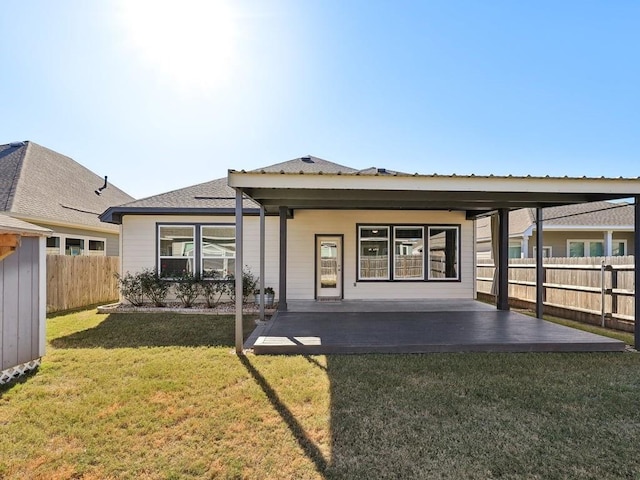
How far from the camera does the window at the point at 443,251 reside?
10672mm

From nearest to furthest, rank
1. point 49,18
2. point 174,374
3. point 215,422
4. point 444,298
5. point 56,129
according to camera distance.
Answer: point 215,422 < point 174,374 < point 49,18 < point 444,298 < point 56,129

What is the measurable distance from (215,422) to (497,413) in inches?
111

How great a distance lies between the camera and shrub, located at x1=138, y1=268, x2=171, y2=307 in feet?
31.8

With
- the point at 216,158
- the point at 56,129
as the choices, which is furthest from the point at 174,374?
the point at 56,129

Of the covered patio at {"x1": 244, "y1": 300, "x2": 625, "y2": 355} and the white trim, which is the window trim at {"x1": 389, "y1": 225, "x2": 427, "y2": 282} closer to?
the covered patio at {"x1": 244, "y1": 300, "x2": 625, "y2": 355}

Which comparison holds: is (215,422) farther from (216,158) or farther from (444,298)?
(216,158)

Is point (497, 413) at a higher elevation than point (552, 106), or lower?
lower

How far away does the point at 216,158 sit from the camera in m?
13.8

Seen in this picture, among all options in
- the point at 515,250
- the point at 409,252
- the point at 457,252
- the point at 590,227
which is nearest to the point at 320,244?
the point at 409,252

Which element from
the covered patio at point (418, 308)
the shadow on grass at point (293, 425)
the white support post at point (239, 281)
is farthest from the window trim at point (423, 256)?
the shadow on grass at point (293, 425)

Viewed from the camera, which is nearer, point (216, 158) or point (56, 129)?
point (56, 129)

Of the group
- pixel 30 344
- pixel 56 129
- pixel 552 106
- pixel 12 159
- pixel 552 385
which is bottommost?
pixel 552 385

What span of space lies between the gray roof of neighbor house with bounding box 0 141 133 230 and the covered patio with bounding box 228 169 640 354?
738cm

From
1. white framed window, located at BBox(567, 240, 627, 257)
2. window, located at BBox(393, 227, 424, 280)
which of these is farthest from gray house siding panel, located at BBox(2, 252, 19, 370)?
white framed window, located at BBox(567, 240, 627, 257)
